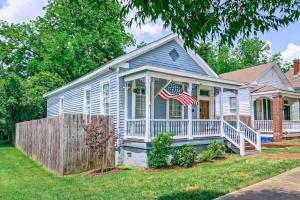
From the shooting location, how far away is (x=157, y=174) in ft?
Result: 34.1

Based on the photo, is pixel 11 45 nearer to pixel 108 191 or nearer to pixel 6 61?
pixel 6 61

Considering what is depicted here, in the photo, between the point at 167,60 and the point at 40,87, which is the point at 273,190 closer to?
the point at 167,60

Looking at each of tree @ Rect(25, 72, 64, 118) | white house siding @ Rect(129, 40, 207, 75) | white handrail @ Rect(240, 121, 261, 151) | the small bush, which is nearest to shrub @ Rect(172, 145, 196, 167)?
the small bush

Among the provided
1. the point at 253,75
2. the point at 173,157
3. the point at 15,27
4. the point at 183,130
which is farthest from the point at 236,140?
the point at 15,27

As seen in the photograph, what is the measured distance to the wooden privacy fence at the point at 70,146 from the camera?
11.2 m

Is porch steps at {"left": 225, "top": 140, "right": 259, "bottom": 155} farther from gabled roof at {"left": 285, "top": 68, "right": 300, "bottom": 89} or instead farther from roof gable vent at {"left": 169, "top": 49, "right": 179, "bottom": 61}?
gabled roof at {"left": 285, "top": 68, "right": 300, "bottom": 89}

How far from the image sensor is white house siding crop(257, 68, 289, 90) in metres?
26.6

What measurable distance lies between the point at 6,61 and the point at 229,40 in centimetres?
3877

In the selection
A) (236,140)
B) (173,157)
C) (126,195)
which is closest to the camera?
(126,195)

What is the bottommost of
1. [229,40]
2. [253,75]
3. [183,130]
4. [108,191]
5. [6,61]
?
[108,191]

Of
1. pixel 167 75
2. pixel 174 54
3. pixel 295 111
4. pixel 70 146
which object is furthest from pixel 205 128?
pixel 295 111

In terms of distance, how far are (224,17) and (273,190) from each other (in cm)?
460

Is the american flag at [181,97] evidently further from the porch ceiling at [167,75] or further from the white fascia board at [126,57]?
the white fascia board at [126,57]

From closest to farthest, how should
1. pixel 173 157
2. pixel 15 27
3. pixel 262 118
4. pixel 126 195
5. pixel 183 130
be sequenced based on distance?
pixel 126 195 → pixel 173 157 → pixel 183 130 → pixel 262 118 → pixel 15 27
